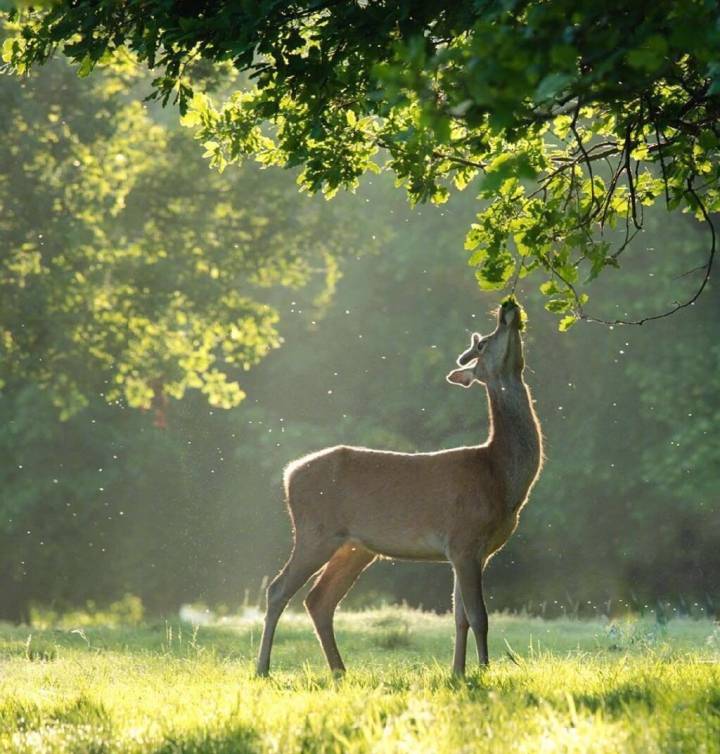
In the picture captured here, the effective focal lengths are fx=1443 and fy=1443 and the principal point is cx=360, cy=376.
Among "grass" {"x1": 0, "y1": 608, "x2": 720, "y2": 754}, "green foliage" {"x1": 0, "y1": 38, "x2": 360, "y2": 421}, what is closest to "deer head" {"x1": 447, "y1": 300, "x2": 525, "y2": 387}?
"grass" {"x1": 0, "y1": 608, "x2": 720, "y2": 754}

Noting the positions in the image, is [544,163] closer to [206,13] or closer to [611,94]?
[206,13]

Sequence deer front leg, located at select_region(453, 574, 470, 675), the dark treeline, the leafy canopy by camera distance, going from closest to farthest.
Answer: the leafy canopy < deer front leg, located at select_region(453, 574, 470, 675) < the dark treeline

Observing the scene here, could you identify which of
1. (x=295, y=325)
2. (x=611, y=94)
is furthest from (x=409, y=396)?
(x=611, y=94)

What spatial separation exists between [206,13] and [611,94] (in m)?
2.77

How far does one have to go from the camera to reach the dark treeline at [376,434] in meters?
26.4

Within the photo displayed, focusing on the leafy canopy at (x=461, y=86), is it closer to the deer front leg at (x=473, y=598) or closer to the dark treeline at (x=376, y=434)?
the deer front leg at (x=473, y=598)

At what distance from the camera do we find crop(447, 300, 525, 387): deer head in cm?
938

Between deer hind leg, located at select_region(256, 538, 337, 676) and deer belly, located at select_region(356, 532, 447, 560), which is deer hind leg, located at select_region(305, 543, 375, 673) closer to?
deer hind leg, located at select_region(256, 538, 337, 676)

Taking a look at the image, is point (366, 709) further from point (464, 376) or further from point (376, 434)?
point (376, 434)

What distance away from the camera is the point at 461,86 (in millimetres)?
5391

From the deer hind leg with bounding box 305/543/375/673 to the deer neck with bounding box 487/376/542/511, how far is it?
3.86 ft

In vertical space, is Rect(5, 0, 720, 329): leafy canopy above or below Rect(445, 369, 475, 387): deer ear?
above

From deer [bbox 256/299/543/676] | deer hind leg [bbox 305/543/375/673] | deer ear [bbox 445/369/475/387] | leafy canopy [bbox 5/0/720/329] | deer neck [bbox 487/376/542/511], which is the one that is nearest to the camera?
leafy canopy [bbox 5/0/720/329]

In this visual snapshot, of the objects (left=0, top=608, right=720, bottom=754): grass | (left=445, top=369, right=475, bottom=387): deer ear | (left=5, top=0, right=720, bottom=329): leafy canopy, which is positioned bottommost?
(left=0, top=608, right=720, bottom=754): grass
